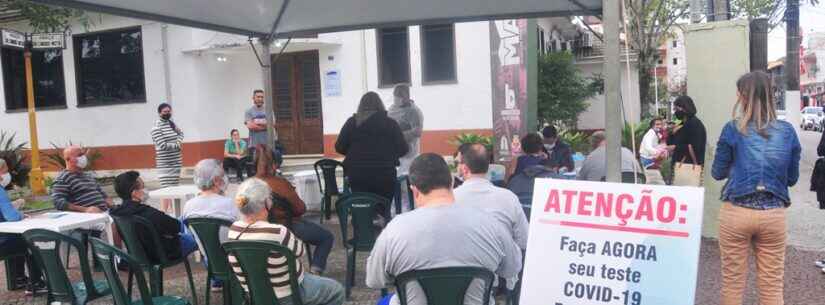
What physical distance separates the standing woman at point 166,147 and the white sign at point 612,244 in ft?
18.9

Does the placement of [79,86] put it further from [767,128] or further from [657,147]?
[767,128]

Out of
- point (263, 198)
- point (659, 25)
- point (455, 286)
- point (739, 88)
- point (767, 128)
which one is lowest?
point (455, 286)

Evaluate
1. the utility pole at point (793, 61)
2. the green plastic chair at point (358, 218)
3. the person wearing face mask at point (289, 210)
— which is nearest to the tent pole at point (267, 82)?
the person wearing face mask at point (289, 210)

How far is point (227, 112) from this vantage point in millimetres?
14367

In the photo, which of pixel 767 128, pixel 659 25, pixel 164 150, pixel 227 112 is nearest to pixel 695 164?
pixel 767 128

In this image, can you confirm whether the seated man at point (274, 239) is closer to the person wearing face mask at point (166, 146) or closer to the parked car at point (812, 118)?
the person wearing face mask at point (166, 146)

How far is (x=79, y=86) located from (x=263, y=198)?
13578 mm

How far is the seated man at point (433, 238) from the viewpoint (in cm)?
272

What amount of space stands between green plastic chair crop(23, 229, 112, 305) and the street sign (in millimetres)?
6642

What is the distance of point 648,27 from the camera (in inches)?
894

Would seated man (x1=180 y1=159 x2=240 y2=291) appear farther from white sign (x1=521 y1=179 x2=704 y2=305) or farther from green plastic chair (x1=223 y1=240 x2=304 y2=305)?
white sign (x1=521 y1=179 x2=704 y2=305)

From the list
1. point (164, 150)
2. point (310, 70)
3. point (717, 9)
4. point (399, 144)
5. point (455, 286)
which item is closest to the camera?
point (455, 286)

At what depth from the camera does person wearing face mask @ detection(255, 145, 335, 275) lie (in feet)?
15.6

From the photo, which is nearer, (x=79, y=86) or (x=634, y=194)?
(x=634, y=194)
